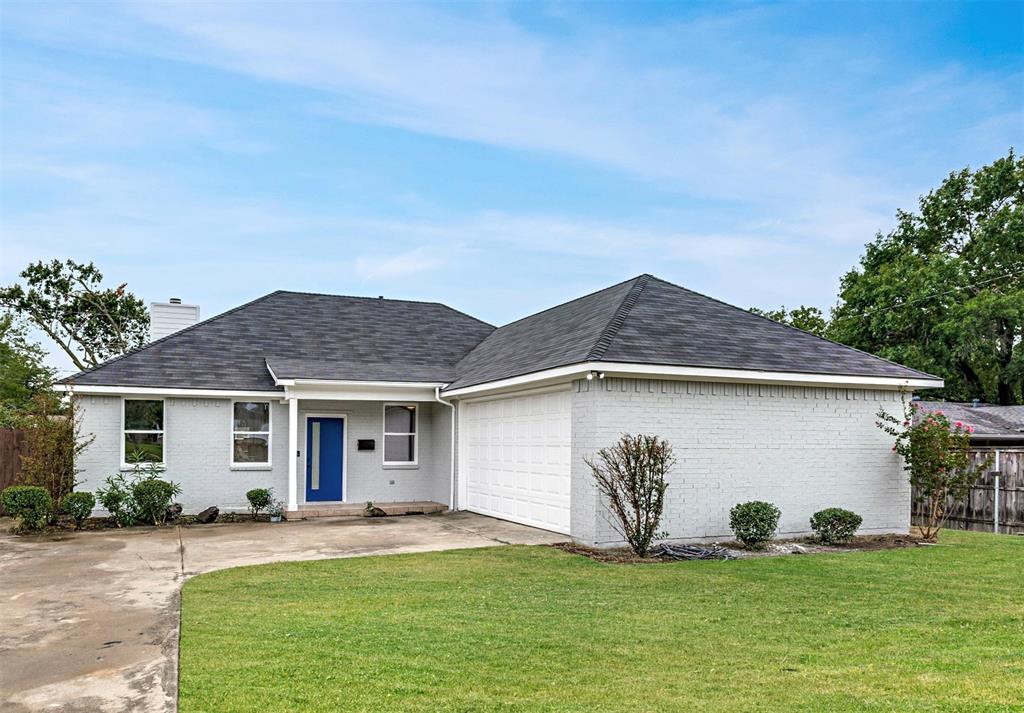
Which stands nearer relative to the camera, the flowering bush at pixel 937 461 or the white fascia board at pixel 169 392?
the flowering bush at pixel 937 461

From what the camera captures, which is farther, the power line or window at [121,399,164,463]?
the power line

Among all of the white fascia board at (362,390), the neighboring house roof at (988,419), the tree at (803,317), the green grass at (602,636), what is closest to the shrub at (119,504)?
the white fascia board at (362,390)

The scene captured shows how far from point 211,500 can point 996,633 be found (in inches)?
581

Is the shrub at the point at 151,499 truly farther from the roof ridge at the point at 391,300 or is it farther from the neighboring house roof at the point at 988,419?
the neighboring house roof at the point at 988,419

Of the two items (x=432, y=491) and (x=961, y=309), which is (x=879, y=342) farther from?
(x=432, y=491)

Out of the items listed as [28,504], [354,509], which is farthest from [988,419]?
[28,504]

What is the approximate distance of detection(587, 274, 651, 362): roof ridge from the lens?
1209 cm

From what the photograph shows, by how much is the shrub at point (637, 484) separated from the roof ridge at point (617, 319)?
53.2 inches

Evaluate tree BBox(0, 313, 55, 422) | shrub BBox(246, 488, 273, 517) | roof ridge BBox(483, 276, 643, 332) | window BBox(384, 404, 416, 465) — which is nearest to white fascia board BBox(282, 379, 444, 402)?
window BBox(384, 404, 416, 465)

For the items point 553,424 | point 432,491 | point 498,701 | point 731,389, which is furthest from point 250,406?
point 498,701

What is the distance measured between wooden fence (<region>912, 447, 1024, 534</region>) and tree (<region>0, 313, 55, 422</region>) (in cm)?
3289

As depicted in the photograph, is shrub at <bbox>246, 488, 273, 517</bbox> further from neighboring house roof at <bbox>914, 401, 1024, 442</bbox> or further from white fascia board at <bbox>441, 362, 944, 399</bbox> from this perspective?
neighboring house roof at <bbox>914, 401, 1024, 442</bbox>

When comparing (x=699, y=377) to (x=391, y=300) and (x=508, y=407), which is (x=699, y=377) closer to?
(x=508, y=407)

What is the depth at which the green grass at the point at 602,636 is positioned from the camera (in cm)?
528
